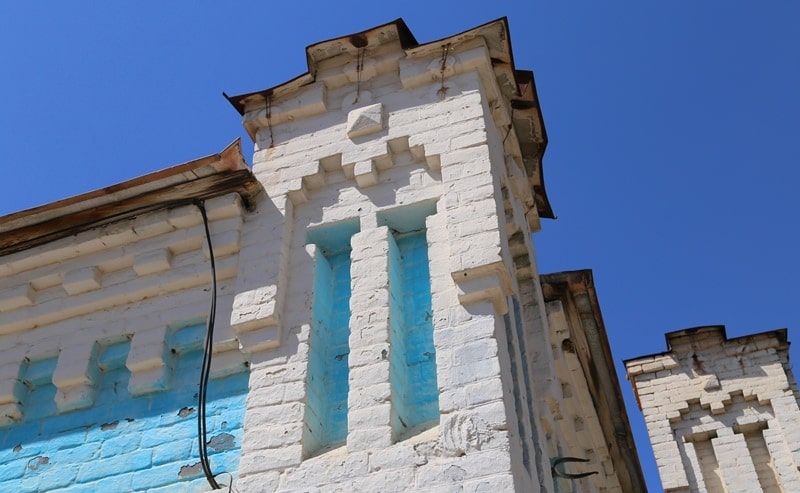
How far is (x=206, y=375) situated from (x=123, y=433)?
0.72 metres

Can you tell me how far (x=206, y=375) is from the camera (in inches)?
248

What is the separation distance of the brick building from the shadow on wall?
17 mm

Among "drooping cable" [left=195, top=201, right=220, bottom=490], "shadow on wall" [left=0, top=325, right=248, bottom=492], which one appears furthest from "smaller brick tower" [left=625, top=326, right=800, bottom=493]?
"shadow on wall" [left=0, top=325, right=248, bottom=492]

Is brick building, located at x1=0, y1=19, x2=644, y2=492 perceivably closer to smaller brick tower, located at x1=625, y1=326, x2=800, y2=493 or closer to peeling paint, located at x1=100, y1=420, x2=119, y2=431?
peeling paint, located at x1=100, y1=420, x2=119, y2=431

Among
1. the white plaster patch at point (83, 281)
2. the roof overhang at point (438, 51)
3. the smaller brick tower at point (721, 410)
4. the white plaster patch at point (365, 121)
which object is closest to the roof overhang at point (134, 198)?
the white plaster patch at point (83, 281)

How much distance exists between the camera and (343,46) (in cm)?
795

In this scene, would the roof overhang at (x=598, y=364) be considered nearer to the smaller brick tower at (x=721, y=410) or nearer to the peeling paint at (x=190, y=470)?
the smaller brick tower at (x=721, y=410)

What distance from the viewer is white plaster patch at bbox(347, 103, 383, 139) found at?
7.25m

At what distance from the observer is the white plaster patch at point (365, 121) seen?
7.25 metres

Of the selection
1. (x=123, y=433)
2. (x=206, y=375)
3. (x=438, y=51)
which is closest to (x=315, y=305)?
(x=206, y=375)

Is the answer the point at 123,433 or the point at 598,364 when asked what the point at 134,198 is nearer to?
the point at 123,433

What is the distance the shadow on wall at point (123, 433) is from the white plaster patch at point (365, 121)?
6.82ft

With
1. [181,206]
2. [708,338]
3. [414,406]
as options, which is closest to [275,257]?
[181,206]

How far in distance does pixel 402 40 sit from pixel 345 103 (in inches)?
30.7
